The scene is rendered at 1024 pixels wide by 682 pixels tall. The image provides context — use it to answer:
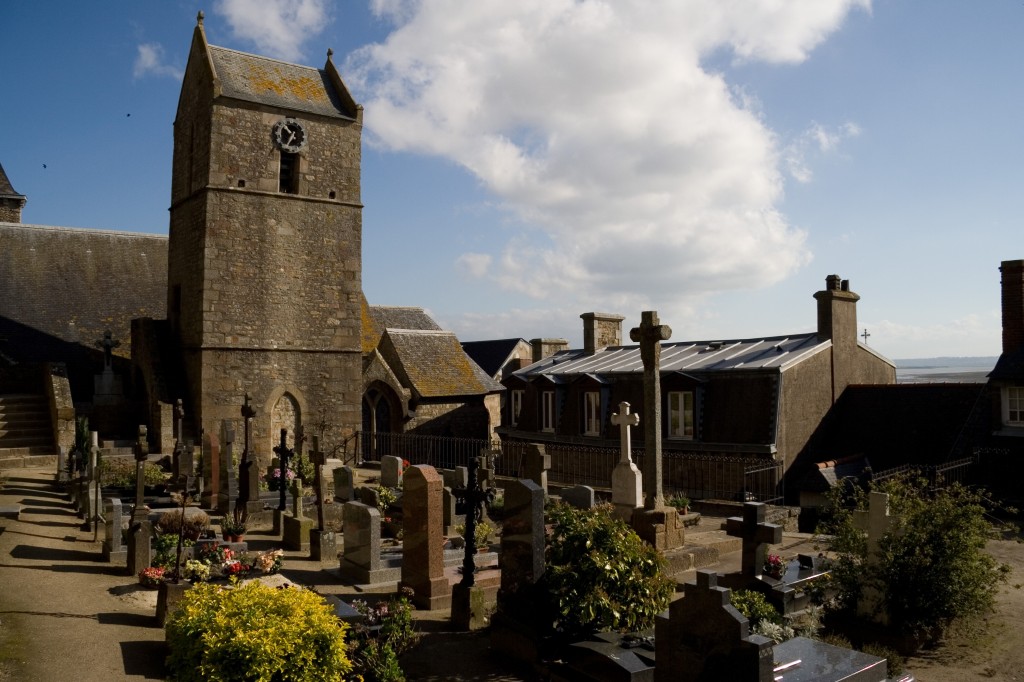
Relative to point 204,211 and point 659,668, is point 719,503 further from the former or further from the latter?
point 204,211

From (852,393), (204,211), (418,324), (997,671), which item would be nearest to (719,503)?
(852,393)

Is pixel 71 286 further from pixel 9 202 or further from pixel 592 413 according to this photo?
pixel 592 413

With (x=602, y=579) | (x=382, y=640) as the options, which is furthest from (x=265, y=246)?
(x=602, y=579)

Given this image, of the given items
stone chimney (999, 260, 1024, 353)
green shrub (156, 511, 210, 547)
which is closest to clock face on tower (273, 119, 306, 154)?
green shrub (156, 511, 210, 547)

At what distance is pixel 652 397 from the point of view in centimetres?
1328

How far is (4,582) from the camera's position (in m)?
9.89

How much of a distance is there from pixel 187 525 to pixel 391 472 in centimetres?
663

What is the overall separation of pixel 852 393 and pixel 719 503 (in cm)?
760

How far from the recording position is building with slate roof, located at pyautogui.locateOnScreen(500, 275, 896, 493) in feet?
65.4

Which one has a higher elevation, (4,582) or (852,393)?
(852,393)

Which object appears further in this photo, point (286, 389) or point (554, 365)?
point (554, 365)

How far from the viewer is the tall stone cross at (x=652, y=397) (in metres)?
13.0

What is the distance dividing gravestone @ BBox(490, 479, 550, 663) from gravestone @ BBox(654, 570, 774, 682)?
161cm

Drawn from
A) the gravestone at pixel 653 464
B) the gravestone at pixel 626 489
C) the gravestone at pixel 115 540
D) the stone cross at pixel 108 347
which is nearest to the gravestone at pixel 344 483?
the gravestone at pixel 115 540
